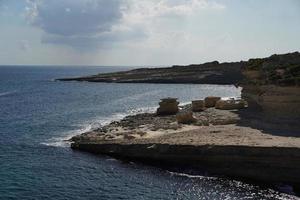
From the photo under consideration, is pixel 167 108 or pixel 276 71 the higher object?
pixel 276 71

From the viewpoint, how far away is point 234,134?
47250mm

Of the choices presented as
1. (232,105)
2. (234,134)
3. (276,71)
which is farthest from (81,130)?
(276,71)

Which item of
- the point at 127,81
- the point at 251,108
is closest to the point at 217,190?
the point at 251,108

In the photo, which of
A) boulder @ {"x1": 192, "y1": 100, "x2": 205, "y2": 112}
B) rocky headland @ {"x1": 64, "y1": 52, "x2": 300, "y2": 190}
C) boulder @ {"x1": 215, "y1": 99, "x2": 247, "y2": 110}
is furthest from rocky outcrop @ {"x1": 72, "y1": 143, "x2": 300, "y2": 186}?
boulder @ {"x1": 215, "y1": 99, "x2": 247, "y2": 110}

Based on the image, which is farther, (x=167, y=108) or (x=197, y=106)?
(x=197, y=106)

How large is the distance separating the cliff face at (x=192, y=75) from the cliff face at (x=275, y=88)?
92960 mm

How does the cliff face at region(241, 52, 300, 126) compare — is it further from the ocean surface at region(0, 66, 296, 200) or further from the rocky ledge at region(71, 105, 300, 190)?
the ocean surface at region(0, 66, 296, 200)

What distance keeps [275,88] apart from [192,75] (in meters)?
115

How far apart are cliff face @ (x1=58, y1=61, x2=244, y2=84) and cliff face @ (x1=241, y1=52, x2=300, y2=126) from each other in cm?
9296

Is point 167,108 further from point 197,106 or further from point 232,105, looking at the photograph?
point 232,105

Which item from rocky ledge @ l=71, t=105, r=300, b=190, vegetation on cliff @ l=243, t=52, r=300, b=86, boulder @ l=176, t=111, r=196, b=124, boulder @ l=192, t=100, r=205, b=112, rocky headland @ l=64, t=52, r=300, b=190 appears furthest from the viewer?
boulder @ l=192, t=100, r=205, b=112

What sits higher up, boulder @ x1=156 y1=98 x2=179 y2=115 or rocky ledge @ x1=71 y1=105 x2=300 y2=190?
boulder @ x1=156 y1=98 x2=179 y2=115

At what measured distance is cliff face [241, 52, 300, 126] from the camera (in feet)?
174

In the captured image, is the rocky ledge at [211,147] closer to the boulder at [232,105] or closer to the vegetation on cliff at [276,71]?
the vegetation on cliff at [276,71]
